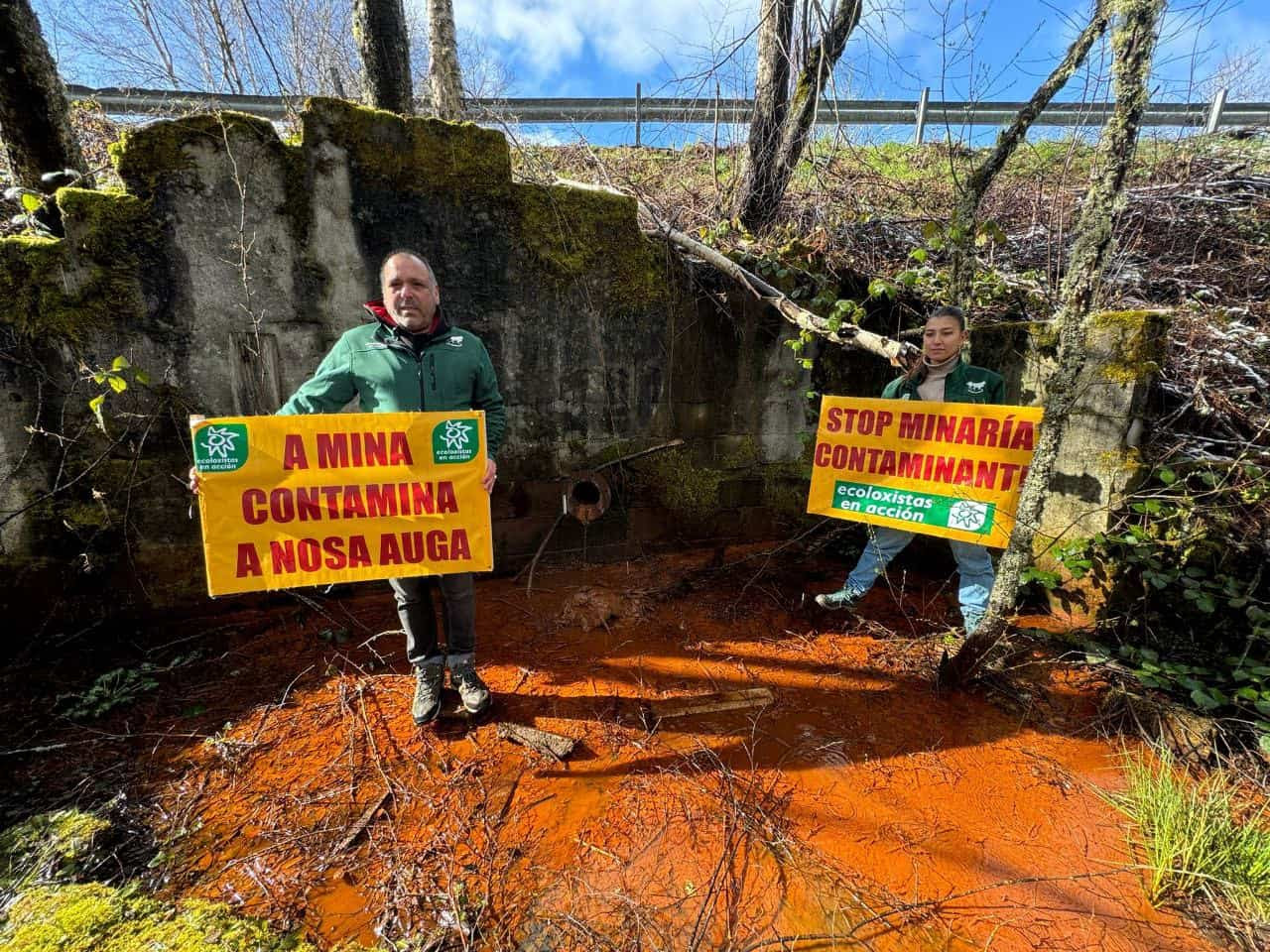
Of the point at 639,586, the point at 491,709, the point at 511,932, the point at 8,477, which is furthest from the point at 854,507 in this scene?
the point at 8,477

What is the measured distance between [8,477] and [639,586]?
12.7 ft

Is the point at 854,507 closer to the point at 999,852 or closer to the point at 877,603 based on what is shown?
the point at 877,603

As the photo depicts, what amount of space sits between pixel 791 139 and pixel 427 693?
18.7 feet

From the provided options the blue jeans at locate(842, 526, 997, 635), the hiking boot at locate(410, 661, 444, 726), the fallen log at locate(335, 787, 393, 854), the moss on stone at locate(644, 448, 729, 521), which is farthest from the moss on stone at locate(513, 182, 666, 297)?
the fallen log at locate(335, 787, 393, 854)

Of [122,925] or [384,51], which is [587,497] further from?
[384,51]

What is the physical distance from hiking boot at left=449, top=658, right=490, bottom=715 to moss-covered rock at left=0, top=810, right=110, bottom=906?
4.54 ft

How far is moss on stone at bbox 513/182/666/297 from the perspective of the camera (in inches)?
146

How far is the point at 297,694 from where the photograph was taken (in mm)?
2906

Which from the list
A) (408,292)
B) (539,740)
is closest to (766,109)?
(408,292)

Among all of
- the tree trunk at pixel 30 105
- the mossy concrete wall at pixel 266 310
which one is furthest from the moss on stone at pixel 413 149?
the tree trunk at pixel 30 105

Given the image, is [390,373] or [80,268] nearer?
[390,373]

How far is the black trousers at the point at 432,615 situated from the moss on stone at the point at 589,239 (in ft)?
7.84

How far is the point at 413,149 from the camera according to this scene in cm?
334

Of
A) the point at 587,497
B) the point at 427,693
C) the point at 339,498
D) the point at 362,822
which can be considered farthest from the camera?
the point at 587,497
